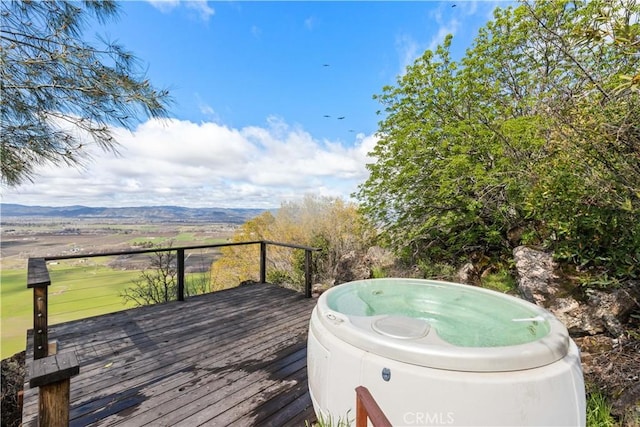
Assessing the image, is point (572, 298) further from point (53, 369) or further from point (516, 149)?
point (53, 369)

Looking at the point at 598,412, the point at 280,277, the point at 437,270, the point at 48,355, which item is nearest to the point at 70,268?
the point at 48,355

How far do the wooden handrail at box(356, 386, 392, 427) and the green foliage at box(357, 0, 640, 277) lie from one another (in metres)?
2.37

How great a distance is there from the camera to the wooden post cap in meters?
1.00

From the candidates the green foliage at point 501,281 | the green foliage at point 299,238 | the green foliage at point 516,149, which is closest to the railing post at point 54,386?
the green foliage at point 516,149

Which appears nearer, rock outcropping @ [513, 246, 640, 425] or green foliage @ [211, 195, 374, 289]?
rock outcropping @ [513, 246, 640, 425]

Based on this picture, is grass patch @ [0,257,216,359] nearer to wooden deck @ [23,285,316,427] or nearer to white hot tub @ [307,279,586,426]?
wooden deck @ [23,285,316,427]

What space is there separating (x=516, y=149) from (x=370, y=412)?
4.38m

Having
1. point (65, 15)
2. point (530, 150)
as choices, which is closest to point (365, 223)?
point (530, 150)

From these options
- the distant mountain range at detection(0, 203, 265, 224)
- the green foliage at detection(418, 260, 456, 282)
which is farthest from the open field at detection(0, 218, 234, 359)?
the green foliage at detection(418, 260, 456, 282)

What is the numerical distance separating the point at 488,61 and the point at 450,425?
19.8 ft

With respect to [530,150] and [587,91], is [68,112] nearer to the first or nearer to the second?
[587,91]

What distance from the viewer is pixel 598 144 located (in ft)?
7.55

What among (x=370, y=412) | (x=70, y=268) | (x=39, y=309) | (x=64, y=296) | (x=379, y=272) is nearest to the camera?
(x=370, y=412)

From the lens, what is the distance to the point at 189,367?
2.54m
